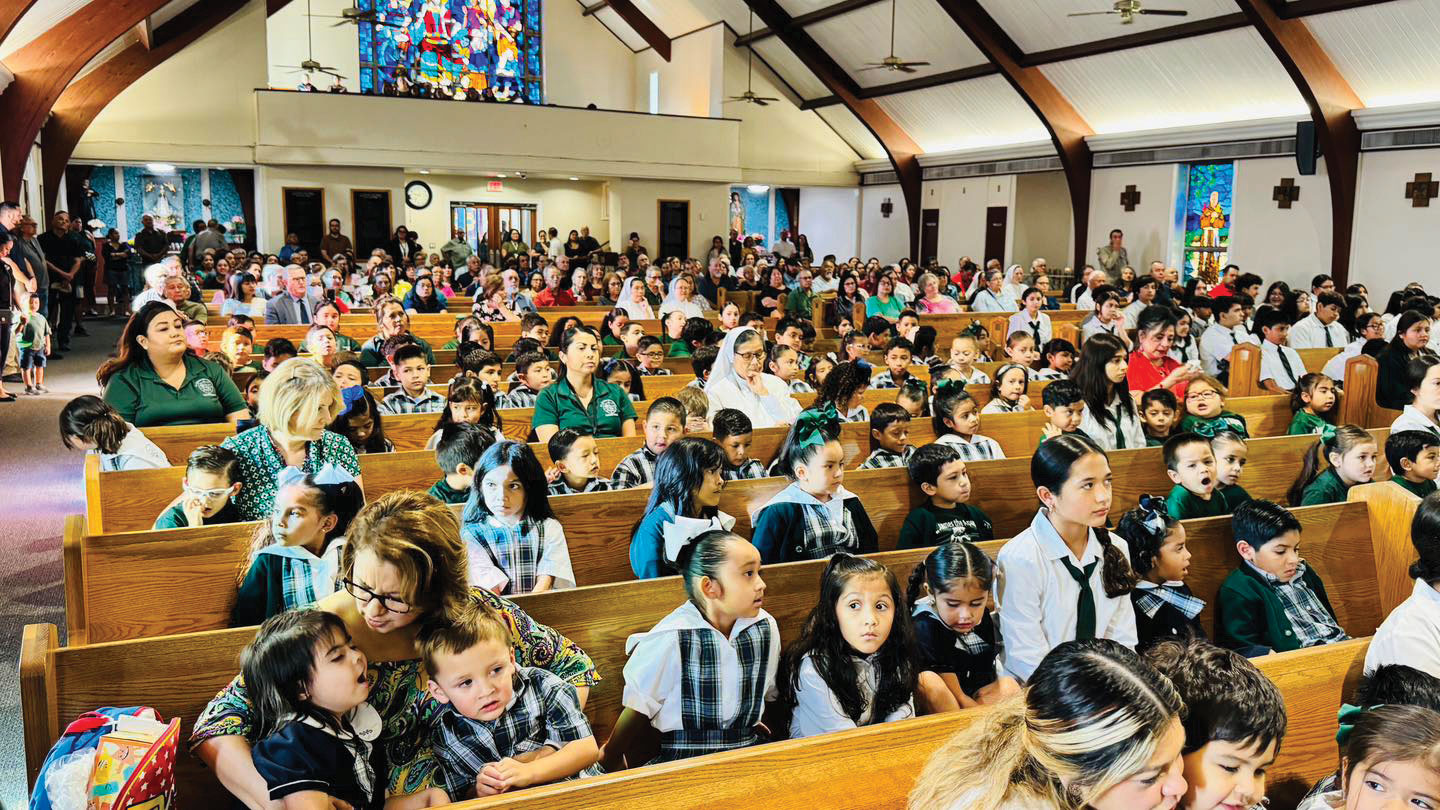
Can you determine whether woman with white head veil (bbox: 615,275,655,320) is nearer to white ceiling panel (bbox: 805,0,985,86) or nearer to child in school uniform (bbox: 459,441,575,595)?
child in school uniform (bbox: 459,441,575,595)

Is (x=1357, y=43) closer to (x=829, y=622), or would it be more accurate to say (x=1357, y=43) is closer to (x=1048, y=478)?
(x=1048, y=478)

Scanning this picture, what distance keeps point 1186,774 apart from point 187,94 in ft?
55.6

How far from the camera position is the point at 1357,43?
36.8 ft

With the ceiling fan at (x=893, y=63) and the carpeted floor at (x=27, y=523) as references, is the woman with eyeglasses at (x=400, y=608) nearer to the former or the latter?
the carpeted floor at (x=27, y=523)

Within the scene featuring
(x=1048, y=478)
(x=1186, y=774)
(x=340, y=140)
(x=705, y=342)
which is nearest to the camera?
(x=1186, y=774)

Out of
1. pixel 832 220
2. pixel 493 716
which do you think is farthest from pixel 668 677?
pixel 832 220

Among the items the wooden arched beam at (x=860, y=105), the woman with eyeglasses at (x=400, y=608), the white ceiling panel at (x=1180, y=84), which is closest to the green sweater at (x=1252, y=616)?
the woman with eyeglasses at (x=400, y=608)

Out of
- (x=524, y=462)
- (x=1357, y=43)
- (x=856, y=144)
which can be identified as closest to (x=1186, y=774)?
(x=524, y=462)

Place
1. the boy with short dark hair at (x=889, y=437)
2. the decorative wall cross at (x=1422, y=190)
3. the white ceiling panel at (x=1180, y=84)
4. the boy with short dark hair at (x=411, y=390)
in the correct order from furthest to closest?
the white ceiling panel at (x=1180, y=84) → the decorative wall cross at (x=1422, y=190) → the boy with short dark hair at (x=411, y=390) → the boy with short dark hair at (x=889, y=437)

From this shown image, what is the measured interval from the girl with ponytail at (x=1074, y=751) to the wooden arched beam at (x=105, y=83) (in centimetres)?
1543

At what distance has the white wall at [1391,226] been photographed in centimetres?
1164


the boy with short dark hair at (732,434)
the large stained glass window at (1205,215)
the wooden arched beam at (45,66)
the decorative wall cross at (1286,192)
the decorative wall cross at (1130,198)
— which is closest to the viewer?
the boy with short dark hair at (732,434)

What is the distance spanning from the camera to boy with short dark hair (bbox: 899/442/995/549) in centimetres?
355

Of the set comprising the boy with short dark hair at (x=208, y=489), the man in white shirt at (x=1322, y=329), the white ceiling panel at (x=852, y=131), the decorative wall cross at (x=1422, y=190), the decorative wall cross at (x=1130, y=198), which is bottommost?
the boy with short dark hair at (x=208, y=489)
